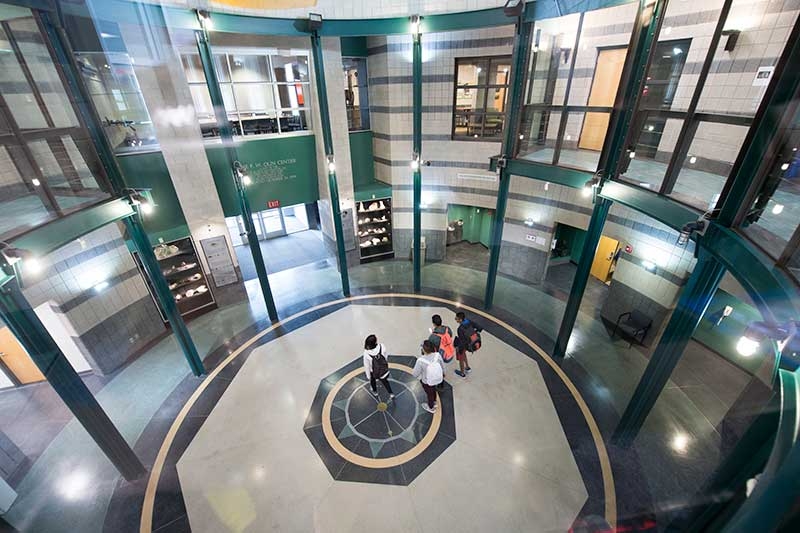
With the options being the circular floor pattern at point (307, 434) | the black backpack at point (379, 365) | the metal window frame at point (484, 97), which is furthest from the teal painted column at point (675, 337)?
the metal window frame at point (484, 97)

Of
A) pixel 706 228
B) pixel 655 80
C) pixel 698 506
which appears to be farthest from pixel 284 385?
pixel 655 80

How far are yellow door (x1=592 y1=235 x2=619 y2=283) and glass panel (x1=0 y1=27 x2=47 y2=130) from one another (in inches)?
603

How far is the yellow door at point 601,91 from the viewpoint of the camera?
910 centimetres

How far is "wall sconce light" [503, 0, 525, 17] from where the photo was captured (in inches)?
261

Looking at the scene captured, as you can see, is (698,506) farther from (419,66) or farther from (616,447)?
(419,66)

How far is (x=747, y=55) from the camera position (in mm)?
6375

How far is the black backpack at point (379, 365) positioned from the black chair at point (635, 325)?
647 cm

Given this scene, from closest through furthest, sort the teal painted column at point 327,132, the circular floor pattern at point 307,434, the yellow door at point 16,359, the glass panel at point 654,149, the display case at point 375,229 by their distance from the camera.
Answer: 1. the circular floor pattern at point 307,434
2. the glass panel at point 654,149
3. the yellow door at point 16,359
4. the teal painted column at point 327,132
5. the display case at point 375,229

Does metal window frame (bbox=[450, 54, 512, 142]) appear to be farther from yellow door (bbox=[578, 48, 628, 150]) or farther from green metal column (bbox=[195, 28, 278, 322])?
green metal column (bbox=[195, 28, 278, 322])

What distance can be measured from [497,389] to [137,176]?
10.6m

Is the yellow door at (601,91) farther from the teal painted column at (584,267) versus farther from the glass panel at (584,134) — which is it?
the teal painted column at (584,267)

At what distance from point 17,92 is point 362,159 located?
28.9ft

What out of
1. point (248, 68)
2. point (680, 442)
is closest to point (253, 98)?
point (248, 68)

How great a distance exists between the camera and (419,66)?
320 inches
